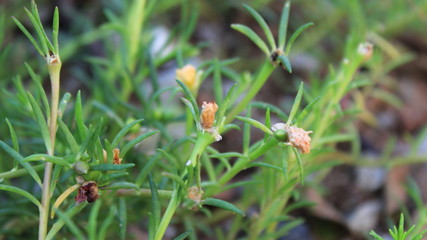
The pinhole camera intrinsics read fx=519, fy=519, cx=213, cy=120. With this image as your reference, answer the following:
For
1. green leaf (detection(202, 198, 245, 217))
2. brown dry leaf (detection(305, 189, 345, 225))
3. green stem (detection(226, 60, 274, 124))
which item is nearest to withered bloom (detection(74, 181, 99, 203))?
green leaf (detection(202, 198, 245, 217))

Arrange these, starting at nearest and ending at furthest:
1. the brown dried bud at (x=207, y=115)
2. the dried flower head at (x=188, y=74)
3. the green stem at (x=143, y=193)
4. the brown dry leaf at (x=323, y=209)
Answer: the brown dried bud at (x=207, y=115), the green stem at (x=143, y=193), the dried flower head at (x=188, y=74), the brown dry leaf at (x=323, y=209)

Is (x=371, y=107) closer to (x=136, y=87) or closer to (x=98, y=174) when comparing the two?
(x=136, y=87)

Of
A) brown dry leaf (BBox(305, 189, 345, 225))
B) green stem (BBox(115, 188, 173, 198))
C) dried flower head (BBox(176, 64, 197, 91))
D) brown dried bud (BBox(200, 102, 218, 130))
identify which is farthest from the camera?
brown dry leaf (BBox(305, 189, 345, 225))

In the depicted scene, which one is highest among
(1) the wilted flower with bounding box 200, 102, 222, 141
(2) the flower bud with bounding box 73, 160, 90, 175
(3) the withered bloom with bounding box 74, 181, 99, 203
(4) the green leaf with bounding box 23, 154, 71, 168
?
(1) the wilted flower with bounding box 200, 102, 222, 141

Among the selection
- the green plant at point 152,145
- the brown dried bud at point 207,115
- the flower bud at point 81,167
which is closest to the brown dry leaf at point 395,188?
the green plant at point 152,145

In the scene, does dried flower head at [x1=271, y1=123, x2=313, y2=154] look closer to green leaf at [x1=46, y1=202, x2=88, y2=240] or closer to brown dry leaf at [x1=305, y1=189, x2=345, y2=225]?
green leaf at [x1=46, y1=202, x2=88, y2=240]

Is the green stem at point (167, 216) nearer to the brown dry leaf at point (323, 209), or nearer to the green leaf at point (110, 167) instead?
the green leaf at point (110, 167)

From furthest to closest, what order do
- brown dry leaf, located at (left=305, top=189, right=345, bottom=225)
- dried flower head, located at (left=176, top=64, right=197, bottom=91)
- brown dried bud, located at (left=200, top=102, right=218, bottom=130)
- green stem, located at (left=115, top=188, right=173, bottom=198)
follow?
brown dry leaf, located at (left=305, top=189, right=345, bottom=225), dried flower head, located at (left=176, top=64, right=197, bottom=91), green stem, located at (left=115, top=188, right=173, bottom=198), brown dried bud, located at (left=200, top=102, right=218, bottom=130)
